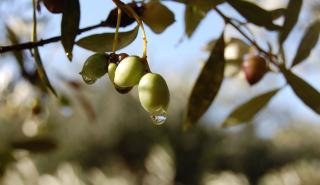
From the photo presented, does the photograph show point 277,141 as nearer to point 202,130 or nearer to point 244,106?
point 202,130

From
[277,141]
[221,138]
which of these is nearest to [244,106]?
[221,138]

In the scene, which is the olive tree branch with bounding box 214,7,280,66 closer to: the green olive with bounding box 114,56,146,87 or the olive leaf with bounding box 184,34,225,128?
the olive leaf with bounding box 184,34,225,128

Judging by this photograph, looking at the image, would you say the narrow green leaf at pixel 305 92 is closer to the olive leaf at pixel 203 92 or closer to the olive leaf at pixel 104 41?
the olive leaf at pixel 203 92

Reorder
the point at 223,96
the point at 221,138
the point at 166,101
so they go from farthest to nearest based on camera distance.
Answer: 1. the point at 221,138
2. the point at 223,96
3. the point at 166,101

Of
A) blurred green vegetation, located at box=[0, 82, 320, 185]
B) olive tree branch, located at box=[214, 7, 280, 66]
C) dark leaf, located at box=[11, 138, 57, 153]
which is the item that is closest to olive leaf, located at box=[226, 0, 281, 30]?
olive tree branch, located at box=[214, 7, 280, 66]

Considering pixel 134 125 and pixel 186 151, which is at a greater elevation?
pixel 134 125

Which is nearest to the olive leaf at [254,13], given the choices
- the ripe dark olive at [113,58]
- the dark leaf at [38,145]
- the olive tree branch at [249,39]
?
the olive tree branch at [249,39]
